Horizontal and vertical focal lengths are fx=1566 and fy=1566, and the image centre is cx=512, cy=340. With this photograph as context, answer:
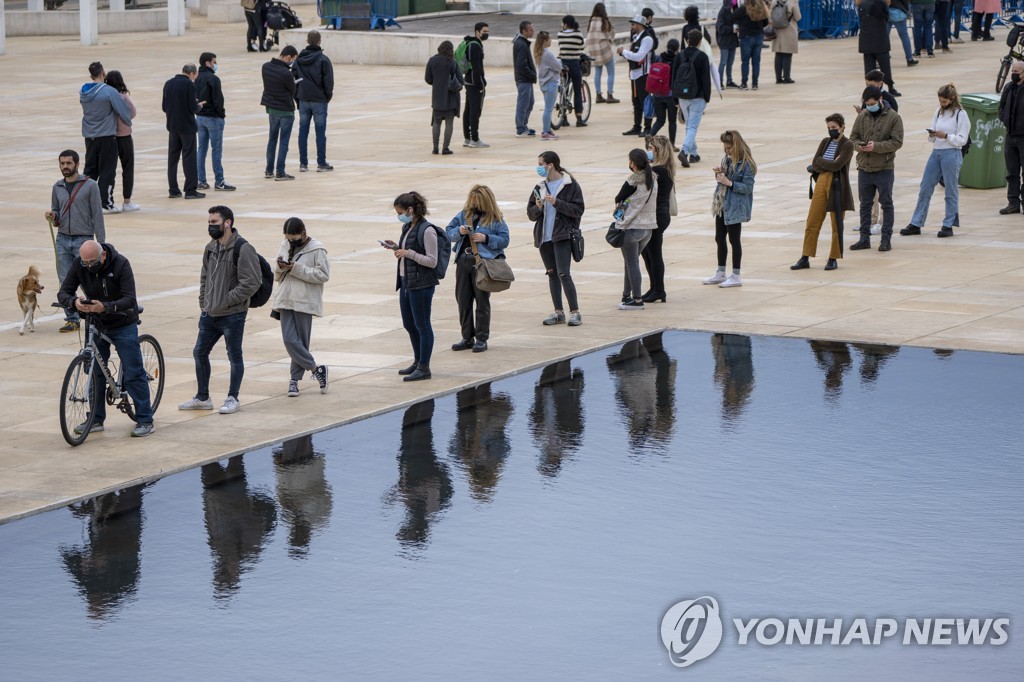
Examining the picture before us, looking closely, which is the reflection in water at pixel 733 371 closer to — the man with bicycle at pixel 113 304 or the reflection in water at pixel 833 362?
the reflection in water at pixel 833 362

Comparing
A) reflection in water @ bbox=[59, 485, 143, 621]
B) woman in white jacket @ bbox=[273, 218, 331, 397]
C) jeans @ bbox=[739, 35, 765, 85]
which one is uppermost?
jeans @ bbox=[739, 35, 765, 85]

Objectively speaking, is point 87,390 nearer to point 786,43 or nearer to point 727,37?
point 727,37

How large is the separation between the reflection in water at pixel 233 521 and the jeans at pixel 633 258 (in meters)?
5.43

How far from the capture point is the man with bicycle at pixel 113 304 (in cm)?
1135

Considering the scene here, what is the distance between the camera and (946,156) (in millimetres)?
18328

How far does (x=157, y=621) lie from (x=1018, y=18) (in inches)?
1250

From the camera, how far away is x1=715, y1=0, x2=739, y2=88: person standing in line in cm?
3058

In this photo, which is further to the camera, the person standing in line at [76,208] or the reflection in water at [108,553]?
the person standing in line at [76,208]

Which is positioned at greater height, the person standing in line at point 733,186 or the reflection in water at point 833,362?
the person standing in line at point 733,186

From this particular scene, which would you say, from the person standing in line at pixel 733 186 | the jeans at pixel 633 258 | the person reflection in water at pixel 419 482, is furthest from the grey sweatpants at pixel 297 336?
the person standing in line at pixel 733 186

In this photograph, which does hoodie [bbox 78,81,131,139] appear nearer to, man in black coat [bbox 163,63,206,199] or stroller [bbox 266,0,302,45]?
man in black coat [bbox 163,63,206,199]

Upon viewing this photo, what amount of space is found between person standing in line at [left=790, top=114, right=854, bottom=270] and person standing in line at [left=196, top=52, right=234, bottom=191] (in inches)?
364

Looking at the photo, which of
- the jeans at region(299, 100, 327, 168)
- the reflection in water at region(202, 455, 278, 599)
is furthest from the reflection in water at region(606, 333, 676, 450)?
the jeans at region(299, 100, 327, 168)

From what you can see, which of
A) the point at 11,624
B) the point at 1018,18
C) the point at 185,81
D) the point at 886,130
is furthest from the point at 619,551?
the point at 1018,18
